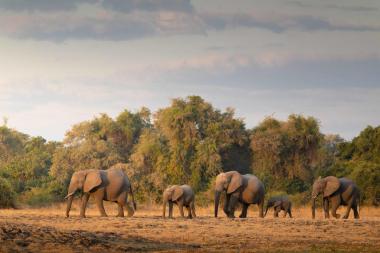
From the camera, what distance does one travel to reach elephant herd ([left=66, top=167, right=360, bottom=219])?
109ft

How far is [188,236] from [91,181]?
10.9m

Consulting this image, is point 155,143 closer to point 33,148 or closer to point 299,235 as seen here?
point 33,148

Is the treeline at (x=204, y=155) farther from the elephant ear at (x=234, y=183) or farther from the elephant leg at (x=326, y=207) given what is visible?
the elephant ear at (x=234, y=183)

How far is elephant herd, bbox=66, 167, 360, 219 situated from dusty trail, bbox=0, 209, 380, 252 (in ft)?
16.6

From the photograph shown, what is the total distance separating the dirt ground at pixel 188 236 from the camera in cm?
1944

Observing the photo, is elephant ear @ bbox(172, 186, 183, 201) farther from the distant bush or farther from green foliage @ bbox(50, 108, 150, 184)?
green foliage @ bbox(50, 108, 150, 184)

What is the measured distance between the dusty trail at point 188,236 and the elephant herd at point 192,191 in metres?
5.05

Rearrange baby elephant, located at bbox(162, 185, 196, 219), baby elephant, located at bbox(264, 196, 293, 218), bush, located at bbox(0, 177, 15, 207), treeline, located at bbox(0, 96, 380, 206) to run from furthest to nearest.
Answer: treeline, located at bbox(0, 96, 380, 206) → bush, located at bbox(0, 177, 15, 207) → baby elephant, located at bbox(264, 196, 293, 218) → baby elephant, located at bbox(162, 185, 196, 219)

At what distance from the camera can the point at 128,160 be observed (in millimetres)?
58875

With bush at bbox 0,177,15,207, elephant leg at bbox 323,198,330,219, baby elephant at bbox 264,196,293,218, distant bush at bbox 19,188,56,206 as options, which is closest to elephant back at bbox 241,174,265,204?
elephant leg at bbox 323,198,330,219

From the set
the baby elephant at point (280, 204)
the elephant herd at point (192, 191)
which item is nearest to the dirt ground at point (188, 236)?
the elephant herd at point (192, 191)

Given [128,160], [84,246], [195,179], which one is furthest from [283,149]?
[84,246]

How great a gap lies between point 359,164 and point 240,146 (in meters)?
9.55

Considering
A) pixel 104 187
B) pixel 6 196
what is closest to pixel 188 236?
pixel 104 187
